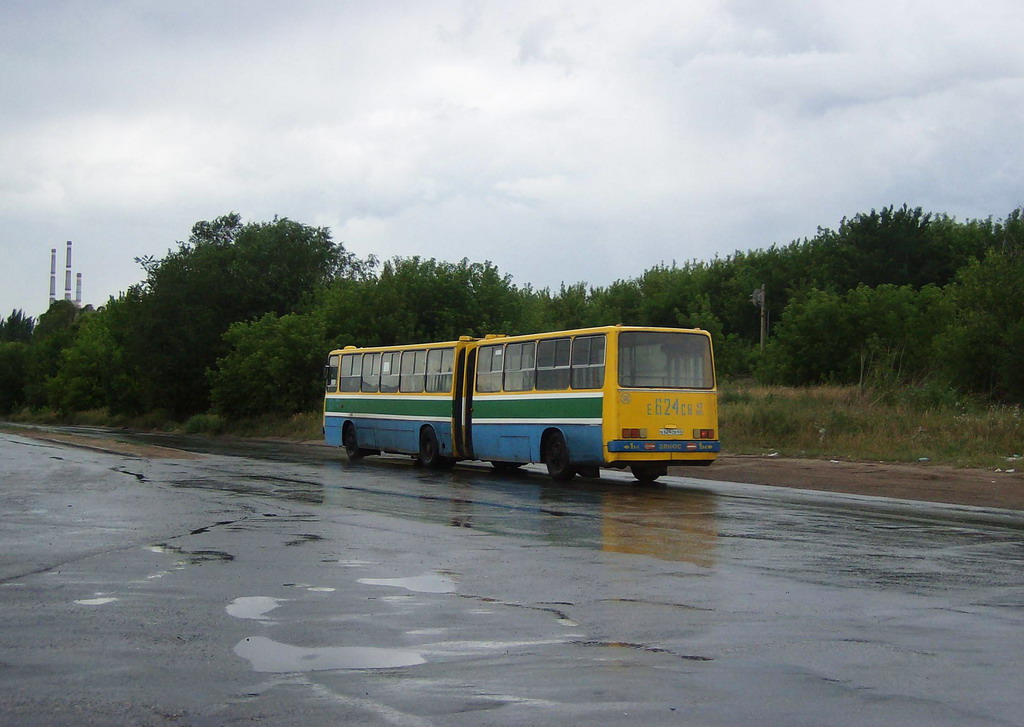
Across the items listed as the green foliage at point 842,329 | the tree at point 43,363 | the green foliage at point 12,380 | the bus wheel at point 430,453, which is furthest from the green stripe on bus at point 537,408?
the green foliage at point 12,380

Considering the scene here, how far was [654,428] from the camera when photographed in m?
22.1

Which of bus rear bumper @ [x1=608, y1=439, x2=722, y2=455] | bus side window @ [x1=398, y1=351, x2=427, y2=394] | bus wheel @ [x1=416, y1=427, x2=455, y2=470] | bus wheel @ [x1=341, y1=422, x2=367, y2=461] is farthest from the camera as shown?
bus wheel @ [x1=341, y1=422, x2=367, y2=461]

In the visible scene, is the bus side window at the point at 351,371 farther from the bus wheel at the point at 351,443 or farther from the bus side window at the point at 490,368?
the bus side window at the point at 490,368

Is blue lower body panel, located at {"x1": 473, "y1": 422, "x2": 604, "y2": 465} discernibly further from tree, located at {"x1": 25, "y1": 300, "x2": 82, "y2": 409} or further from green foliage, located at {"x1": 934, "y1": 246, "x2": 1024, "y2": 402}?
tree, located at {"x1": 25, "y1": 300, "x2": 82, "y2": 409}

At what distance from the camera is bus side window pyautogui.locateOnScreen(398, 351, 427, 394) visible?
2927cm

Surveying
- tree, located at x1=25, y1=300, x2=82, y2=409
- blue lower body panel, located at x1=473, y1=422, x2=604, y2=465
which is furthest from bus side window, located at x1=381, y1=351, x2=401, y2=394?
tree, located at x1=25, y1=300, x2=82, y2=409

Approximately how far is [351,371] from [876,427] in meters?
14.4

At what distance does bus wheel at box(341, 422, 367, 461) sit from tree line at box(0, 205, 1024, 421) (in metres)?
14.6

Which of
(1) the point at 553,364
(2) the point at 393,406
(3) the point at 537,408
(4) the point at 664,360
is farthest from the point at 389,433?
(4) the point at 664,360

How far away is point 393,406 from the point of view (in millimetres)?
30766

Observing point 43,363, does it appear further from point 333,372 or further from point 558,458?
point 558,458

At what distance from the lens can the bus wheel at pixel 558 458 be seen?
23188mm

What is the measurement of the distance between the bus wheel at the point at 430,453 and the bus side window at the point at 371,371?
10.6 feet

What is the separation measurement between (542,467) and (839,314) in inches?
969
